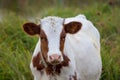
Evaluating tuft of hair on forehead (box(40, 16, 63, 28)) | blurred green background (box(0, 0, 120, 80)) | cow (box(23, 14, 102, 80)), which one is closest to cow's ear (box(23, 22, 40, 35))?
cow (box(23, 14, 102, 80))

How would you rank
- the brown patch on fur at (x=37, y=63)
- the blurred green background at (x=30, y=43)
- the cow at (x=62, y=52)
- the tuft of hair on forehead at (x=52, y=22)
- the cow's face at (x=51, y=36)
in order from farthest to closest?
the blurred green background at (x=30, y=43), the brown patch on fur at (x=37, y=63), the tuft of hair on forehead at (x=52, y=22), the cow at (x=62, y=52), the cow's face at (x=51, y=36)

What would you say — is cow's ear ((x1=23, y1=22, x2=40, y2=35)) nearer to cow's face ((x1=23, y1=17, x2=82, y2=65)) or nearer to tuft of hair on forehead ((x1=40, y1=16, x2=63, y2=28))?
cow's face ((x1=23, y1=17, x2=82, y2=65))

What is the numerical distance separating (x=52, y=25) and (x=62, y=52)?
1.09ft

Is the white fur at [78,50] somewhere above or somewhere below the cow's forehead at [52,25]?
below

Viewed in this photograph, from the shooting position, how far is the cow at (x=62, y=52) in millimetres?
6340

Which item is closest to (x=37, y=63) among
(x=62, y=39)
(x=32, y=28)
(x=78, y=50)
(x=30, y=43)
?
(x=32, y=28)

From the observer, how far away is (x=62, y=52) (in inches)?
255

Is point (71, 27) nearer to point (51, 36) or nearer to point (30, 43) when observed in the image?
point (51, 36)

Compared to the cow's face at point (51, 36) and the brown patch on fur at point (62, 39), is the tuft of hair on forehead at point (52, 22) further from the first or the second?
the brown patch on fur at point (62, 39)

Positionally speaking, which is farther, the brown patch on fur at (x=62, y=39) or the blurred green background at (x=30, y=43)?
the blurred green background at (x=30, y=43)

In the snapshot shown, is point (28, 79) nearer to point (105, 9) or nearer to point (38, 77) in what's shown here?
point (38, 77)

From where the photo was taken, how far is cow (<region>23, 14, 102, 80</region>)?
6.34 meters

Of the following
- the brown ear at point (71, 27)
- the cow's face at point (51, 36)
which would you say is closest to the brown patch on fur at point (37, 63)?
the cow's face at point (51, 36)

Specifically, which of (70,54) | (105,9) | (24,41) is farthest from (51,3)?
(70,54)
